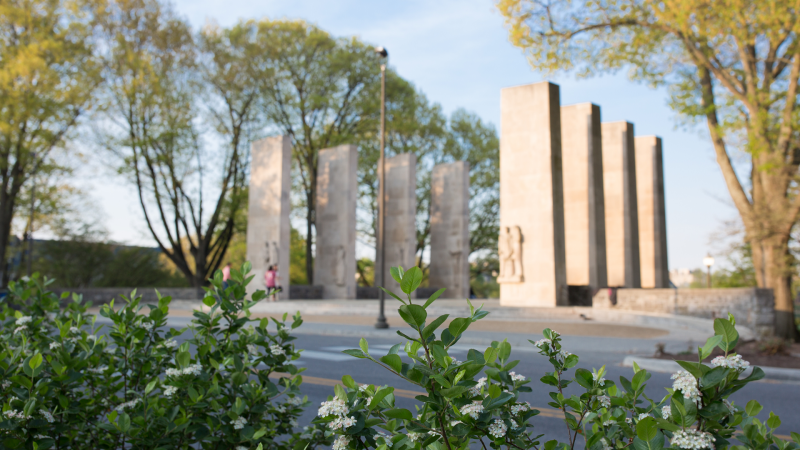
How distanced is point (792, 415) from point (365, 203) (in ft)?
129

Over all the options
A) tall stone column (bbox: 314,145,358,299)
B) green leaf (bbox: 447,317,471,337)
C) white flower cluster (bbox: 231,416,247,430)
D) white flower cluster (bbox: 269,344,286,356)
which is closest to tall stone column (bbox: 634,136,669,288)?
tall stone column (bbox: 314,145,358,299)

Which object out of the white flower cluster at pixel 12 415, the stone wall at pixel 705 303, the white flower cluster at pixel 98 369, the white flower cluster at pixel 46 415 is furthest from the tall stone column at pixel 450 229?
the white flower cluster at pixel 12 415

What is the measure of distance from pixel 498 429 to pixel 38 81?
3297 centimetres

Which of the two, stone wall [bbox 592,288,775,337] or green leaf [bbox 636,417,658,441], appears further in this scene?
stone wall [bbox 592,288,775,337]

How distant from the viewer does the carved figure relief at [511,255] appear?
24.4 metres

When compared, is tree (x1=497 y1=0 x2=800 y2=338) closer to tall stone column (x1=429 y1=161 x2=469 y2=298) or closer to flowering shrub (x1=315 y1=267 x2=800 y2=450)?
flowering shrub (x1=315 y1=267 x2=800 y2=450)

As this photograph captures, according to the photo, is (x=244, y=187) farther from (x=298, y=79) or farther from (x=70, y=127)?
(x=70, y=127)

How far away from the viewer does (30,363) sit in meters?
2.71

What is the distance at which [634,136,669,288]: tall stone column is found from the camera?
3466 centimetres

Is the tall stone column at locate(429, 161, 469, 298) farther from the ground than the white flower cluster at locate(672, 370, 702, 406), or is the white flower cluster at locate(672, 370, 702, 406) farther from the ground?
the tall stone column at locate(429, 161, 469, 298)

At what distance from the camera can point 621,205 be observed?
1255 inches

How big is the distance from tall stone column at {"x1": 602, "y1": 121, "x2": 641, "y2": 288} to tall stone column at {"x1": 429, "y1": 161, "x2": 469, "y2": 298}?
1002cm

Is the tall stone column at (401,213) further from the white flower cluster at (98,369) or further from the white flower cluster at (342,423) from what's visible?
the white flower cluster at (342,423)

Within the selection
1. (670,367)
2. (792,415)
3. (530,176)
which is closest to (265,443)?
(792,415)
